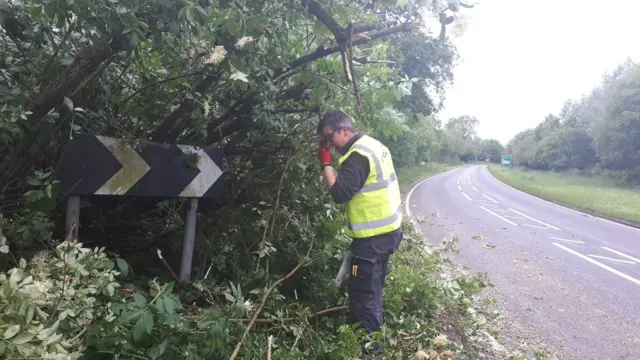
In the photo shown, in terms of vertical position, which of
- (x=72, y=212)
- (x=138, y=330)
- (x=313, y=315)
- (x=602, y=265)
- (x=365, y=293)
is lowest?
(x=602, y=265)

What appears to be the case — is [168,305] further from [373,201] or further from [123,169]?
[373,201]

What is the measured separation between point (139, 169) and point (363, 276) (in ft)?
5.15

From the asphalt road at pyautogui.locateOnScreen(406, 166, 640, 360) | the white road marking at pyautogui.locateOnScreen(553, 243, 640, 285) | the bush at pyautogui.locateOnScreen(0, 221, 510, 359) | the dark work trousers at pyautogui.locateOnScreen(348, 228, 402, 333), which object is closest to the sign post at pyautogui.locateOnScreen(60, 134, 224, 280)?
the bush at pyautogui.locateOnScreen(0, 221, 510, 359)

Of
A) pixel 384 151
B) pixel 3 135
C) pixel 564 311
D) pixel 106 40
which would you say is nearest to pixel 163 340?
pixel 3 135

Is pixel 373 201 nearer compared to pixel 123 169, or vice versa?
pixel 123 169

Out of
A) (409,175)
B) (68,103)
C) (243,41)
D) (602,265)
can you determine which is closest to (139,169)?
(68,103)

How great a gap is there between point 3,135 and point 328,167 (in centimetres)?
187

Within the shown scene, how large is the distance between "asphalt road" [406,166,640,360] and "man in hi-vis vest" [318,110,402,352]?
233cm

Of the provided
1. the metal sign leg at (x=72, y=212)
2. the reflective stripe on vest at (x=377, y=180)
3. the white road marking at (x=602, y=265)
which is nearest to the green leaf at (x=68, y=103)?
the metal sign leg at (x=72, y=212)

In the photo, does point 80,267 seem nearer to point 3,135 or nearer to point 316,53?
point 3,135

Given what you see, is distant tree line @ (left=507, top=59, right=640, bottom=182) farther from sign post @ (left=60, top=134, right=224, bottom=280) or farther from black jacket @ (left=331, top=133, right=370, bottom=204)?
sign post @ (left=60, top=134, right=224, bottom=280)

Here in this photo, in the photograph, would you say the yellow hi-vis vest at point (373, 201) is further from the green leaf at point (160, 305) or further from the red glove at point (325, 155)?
the green leaf at point (160, 305)

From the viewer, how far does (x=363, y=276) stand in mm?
2926

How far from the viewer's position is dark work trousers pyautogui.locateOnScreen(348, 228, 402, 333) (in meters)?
2.89
